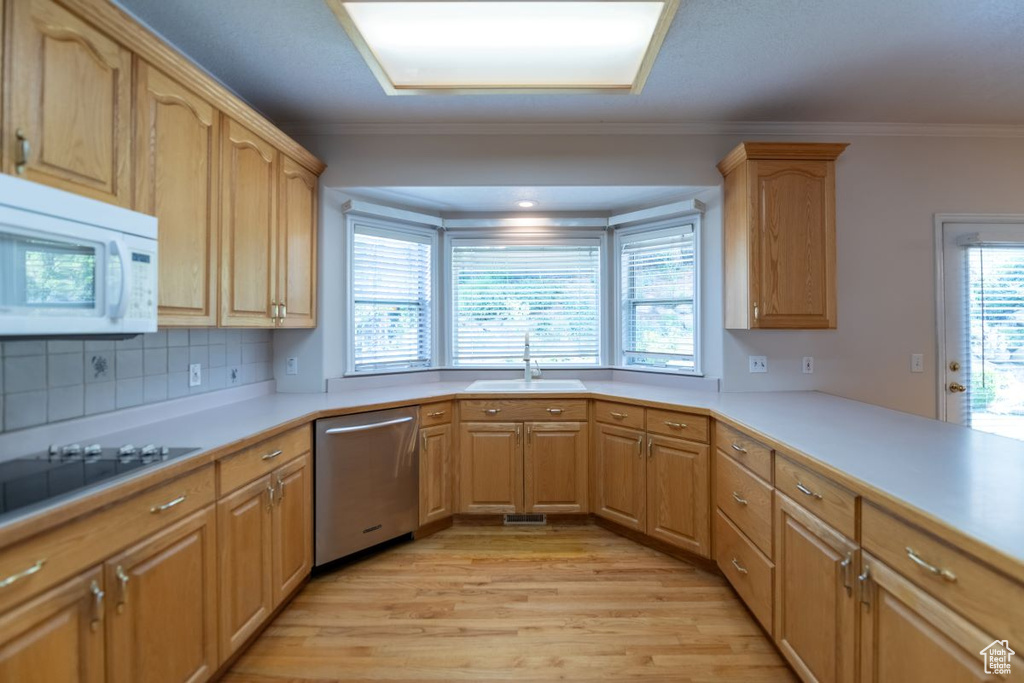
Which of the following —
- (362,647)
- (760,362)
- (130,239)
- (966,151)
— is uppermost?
(966,151)

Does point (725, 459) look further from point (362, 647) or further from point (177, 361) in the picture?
point (177, 361)

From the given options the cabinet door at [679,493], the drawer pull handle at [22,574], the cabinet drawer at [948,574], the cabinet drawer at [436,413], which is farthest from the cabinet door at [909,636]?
the cabinet drawer at [436,413]

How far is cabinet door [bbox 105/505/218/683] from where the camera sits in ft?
3.81

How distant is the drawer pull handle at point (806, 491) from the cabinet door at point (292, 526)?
2090 mm

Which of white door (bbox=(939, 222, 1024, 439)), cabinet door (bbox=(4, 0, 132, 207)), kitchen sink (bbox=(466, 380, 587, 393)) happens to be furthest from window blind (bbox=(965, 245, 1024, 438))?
cabinet door (bbox=(4, 0, 132, 207))

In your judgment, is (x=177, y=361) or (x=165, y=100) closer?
(x=165, y=100)

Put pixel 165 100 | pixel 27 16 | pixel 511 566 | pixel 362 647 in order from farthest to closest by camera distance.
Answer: pixel 511 566
pixel 362 647
pixel 165 100
pixel 27 16

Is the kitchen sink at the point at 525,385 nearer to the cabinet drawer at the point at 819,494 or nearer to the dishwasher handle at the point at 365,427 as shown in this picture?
the dishwasher handle at the point at 365,427

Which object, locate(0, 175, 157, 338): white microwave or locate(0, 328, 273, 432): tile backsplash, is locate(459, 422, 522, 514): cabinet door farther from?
locate(0, 175, 157, 338): white microwave

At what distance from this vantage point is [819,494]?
54.1 inches

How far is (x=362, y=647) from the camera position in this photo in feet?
5.79

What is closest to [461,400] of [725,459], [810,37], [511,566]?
[511,566]

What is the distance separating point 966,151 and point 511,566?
3878 millimetres

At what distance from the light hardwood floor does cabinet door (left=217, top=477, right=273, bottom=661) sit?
0.17 metres
